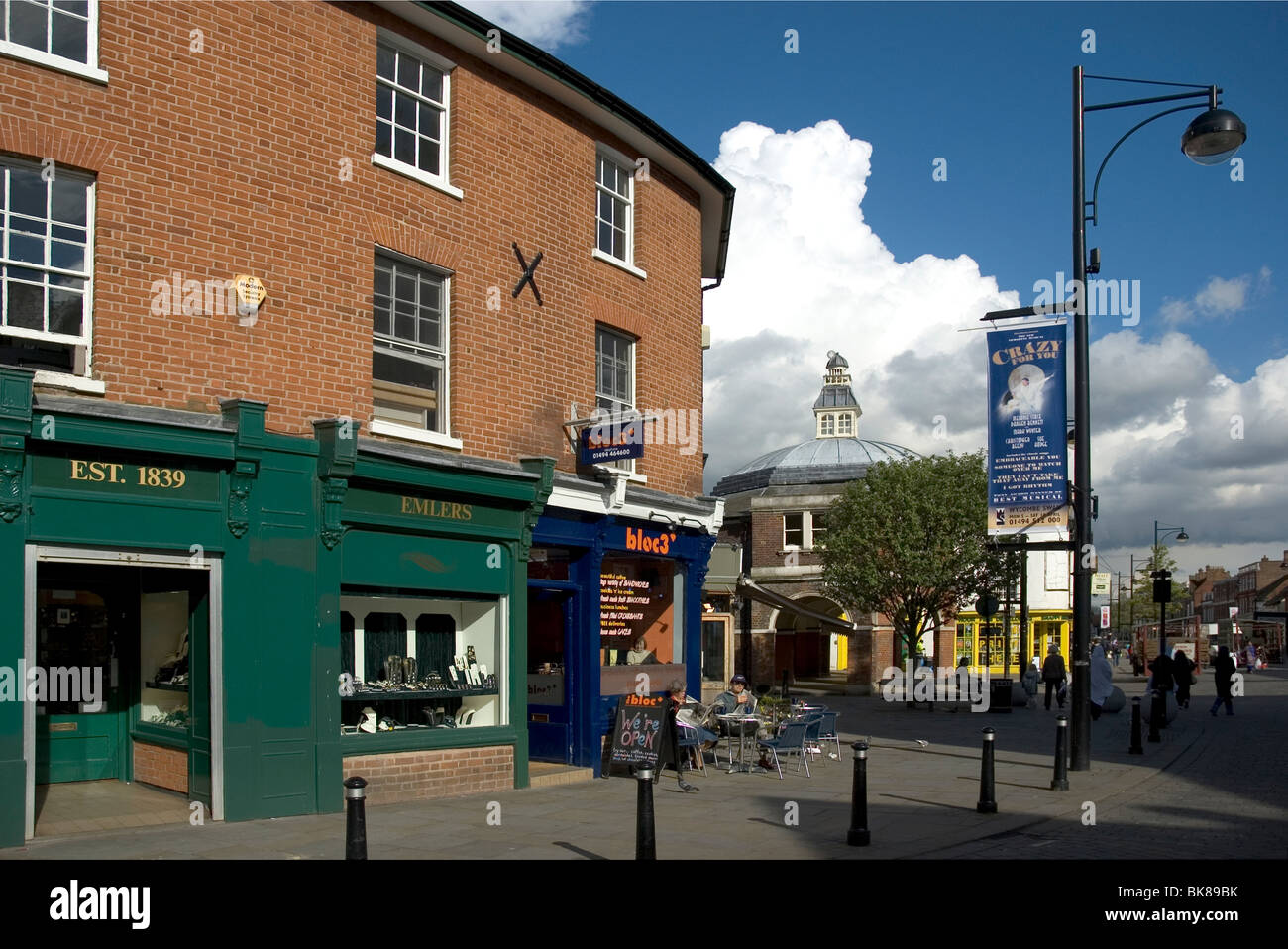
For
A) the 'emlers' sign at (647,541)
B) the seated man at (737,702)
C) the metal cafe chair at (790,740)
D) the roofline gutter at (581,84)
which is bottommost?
the metal cafe chair at (790,740)

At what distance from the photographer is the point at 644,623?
18594mm

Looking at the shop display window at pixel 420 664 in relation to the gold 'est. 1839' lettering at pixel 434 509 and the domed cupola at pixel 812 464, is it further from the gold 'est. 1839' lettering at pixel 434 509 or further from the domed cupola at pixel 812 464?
the domed cupola at pixel 812 464

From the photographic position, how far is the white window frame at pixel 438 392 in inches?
528

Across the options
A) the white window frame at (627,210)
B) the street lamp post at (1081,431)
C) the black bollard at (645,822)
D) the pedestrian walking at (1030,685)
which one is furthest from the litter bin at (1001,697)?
the black bollard at (645,822)

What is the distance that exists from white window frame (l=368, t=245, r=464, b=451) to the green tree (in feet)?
76.7

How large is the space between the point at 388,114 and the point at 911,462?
87.7ft

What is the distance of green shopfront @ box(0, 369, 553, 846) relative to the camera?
1048cm

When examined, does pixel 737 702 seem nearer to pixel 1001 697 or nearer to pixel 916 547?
pixel 1001 697

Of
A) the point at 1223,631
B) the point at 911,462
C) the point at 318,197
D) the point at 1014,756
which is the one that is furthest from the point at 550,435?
the point at 1223,631

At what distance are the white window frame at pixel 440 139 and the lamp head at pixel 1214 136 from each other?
916 cm

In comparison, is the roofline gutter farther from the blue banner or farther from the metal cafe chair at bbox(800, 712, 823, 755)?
the metal cafe chair at bbox(800, 712, 823, 755)

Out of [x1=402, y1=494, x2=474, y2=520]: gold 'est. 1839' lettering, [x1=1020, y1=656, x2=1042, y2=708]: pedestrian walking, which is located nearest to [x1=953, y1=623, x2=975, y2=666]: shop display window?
[x1=1020, y1=656, x2=1042, y2=708]: pedestrian walking

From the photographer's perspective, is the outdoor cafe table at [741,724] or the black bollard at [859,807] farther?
the outdoor cafe table at [741,724]

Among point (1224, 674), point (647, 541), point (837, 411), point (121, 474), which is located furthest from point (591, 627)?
point (837, 411)
